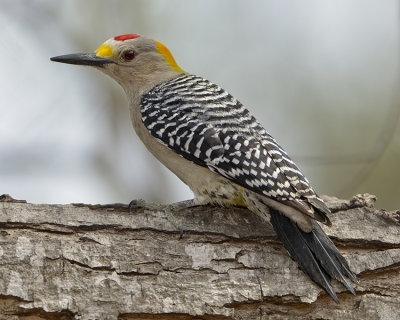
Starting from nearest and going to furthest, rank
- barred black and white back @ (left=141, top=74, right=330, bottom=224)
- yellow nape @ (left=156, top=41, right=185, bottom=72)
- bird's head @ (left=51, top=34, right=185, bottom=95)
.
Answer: barred black and white back @ (left=141, top=74, right=330, bottom=224), bird's head @ (left=51, top=34, right=185, bottom=95), yellow nape @ (left=156, top=41, right=185, bottom=72)

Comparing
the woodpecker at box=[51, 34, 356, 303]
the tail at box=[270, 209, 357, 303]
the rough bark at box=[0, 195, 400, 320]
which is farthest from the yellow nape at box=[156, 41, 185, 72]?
the tail at box=[270, 209, 357, 303]

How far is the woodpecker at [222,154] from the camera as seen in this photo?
4383 mm

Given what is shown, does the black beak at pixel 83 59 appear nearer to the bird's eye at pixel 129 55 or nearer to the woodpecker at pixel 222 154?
the woodpecker at pixel 222 154

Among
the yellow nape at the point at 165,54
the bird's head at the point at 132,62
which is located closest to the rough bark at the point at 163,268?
the bird's head at the point at 132,62

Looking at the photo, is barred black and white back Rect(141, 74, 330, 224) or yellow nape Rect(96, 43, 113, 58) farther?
yellow nape Rect(96, 43, 113, 58)

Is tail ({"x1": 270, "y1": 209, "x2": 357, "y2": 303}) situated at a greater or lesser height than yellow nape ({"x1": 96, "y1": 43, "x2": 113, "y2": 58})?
lesser

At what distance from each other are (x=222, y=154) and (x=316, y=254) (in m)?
1.00

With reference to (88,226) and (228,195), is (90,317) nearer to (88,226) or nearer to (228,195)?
(88,226)

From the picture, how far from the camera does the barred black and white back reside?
451 cm

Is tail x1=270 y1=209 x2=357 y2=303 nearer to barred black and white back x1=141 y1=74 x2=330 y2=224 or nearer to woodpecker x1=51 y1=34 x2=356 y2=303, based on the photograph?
woodpecker x1=51 y1=34 x2=356 y2=303

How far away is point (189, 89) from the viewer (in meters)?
5.54

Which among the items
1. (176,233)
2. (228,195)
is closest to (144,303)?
(176,233)

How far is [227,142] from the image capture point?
4.79 metres

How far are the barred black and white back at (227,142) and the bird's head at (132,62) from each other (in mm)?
450
